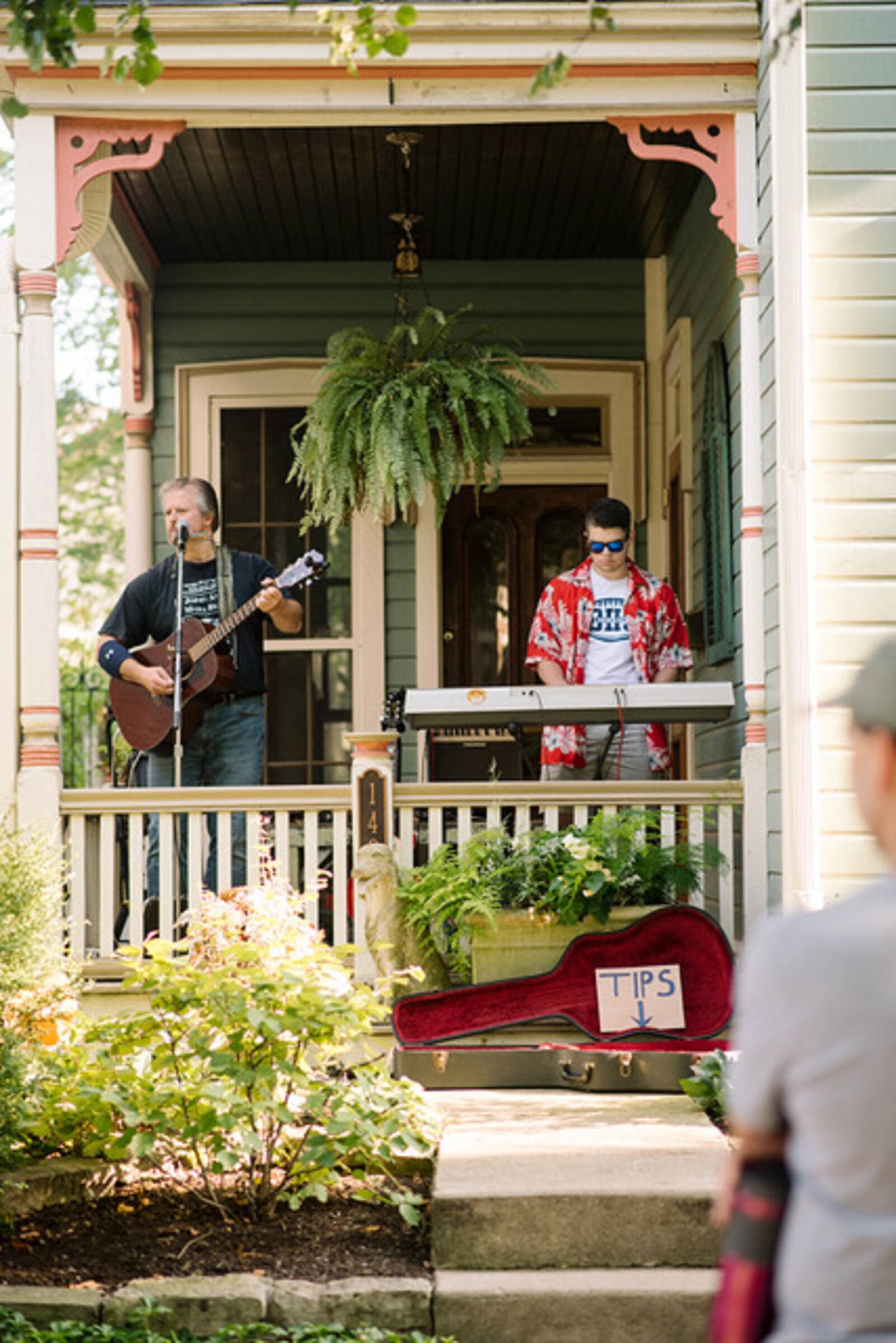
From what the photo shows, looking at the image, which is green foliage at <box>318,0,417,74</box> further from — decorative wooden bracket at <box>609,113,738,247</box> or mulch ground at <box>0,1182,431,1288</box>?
decorative wooden bracket at <box>609,113,738,247</box>

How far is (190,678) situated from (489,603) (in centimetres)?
325

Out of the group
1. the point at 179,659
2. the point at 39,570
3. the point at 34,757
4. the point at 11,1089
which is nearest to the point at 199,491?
the point at 179,659

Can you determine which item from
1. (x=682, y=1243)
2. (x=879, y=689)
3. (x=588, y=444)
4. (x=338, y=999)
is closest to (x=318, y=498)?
(x=588, y=444)

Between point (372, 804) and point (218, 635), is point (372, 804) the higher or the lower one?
the lower one

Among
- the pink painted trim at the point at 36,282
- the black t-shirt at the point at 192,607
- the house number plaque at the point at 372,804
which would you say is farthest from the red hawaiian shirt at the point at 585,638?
the pink painted trim at the point at 36,282

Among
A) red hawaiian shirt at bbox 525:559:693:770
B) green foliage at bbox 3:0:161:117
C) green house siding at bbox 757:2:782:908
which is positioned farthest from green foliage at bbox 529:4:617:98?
red hawaiian shirt at bbox 525:559:693:770

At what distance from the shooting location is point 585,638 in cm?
722

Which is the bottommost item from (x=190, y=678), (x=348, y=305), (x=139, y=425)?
(x=190, y=678)

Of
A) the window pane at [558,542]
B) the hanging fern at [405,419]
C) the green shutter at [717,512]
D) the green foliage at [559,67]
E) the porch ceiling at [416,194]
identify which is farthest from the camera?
the window pane at [558,542]

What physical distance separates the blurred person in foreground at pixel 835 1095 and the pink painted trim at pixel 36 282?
552 centimetres

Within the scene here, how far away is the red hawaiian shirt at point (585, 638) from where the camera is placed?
7.18 m

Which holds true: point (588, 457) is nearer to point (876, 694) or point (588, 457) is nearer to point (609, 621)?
point (609, 621)

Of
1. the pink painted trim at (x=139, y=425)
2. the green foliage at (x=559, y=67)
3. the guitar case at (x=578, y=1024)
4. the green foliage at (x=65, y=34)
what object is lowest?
the guitar case at (x=578, y=1024)

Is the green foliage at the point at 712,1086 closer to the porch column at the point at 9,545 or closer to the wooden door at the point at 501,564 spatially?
the porch column at the point at 9,545
